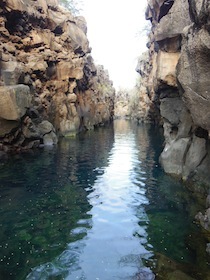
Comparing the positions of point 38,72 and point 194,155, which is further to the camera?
point 38,72

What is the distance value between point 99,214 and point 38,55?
3021 cm

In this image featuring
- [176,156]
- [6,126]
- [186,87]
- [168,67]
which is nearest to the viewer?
[186,87]

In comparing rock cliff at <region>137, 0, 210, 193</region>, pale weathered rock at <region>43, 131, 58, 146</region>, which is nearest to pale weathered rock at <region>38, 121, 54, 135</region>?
pale weathered rock at <region>43, 131, 58, 146</region>

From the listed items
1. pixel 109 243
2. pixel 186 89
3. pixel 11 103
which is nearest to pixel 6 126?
pixel 11 103

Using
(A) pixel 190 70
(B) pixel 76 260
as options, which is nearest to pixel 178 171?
(A) pixel 190 70

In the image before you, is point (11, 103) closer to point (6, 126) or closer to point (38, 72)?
point (6, 126)

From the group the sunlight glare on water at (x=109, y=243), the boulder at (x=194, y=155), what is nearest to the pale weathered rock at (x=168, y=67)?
the boulder at (x=194, y=155)

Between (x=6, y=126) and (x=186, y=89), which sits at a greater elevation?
(x=186, y=89)

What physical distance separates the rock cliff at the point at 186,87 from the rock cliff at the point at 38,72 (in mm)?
13248

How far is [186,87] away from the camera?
45.2 feet

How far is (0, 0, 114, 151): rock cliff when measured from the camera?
26219 mm

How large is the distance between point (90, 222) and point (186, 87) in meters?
7.73

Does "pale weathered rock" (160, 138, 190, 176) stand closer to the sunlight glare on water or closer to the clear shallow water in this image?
the clear shallow water

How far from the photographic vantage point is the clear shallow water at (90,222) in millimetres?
8375
